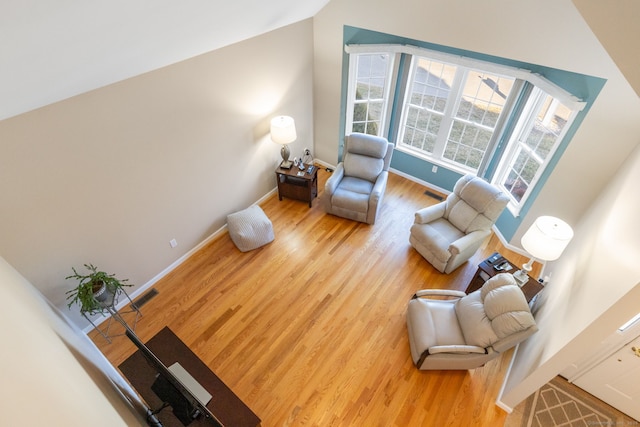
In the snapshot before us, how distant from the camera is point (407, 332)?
3525 millimetres

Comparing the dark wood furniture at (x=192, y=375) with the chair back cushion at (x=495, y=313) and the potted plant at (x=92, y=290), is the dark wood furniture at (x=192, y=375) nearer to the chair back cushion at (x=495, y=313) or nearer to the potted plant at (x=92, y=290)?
the potted plant at (x=92, y=290)

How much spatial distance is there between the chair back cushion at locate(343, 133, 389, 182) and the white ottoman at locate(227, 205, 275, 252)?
1.52m

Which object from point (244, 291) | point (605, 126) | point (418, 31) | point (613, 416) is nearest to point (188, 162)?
point (244, 291)

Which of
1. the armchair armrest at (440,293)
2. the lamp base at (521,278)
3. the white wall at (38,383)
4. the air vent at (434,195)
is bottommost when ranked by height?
the air vent at (434,195)

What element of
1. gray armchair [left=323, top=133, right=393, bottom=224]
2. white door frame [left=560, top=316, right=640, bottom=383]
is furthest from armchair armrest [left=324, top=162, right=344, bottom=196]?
white door frame [left=560, top=316, right=640, bottom=383]

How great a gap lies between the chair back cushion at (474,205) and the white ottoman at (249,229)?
2.39 metres

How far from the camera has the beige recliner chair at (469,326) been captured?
2.80 meters

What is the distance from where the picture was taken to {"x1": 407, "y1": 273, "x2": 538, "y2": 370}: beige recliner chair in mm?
2797

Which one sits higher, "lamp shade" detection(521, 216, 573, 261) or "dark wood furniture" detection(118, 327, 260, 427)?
"lamp shade" detection(521, 216, 573, 261)

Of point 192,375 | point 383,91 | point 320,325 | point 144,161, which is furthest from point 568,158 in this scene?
point 144,161

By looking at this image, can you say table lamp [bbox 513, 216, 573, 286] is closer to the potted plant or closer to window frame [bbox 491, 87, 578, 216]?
window frame [bbox 491, 87, 578, 216]

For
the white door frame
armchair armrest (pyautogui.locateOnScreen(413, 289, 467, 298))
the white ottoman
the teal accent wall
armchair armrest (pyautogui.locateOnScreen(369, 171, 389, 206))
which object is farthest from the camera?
armchair armrest (pyautogui.locateOnScreen(369, 171, 389, 206))

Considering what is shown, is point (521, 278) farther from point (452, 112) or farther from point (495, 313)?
point (452, 112)

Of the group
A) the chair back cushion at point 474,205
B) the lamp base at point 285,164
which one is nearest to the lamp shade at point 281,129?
the lamp base at point 285,164
